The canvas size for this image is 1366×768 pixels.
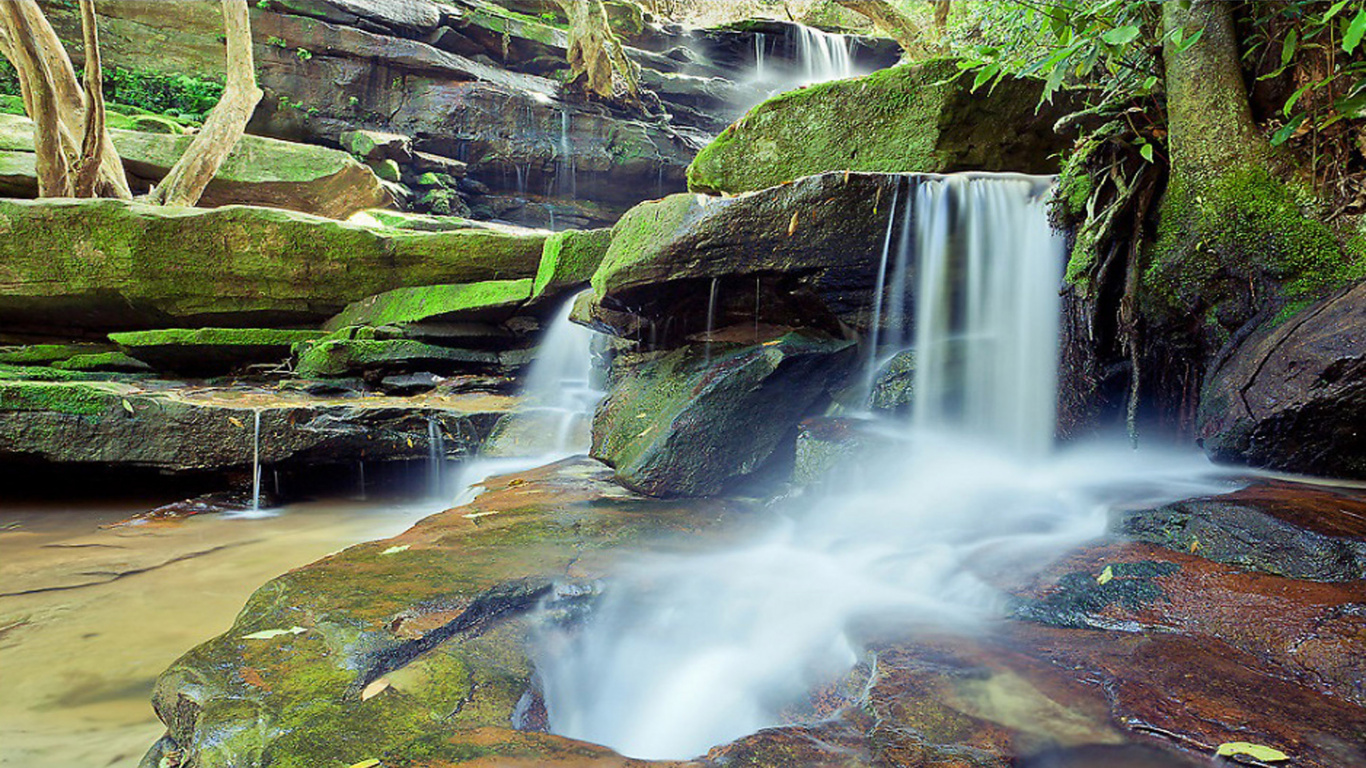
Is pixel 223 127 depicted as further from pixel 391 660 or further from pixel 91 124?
pixel 391 660

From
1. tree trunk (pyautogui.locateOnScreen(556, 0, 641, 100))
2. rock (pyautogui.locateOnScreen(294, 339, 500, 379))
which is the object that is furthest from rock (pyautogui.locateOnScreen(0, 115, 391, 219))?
tree trunk (pyautogui.locateOnScreen(556, 0, 641, 100))

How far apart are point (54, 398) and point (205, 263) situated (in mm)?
3273

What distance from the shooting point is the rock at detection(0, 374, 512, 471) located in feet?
17.5

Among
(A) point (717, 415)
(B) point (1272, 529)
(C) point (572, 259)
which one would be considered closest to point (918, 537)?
(B) point (1272, 529)

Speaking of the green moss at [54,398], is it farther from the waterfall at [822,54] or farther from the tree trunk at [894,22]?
the waterfall at [822,54]

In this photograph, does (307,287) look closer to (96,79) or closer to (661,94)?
(96,79)

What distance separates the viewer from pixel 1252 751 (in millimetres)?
1569

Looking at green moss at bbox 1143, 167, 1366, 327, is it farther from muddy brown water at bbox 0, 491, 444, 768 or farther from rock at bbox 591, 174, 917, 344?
muddy brown water at bbox 0, 491, 444, 768

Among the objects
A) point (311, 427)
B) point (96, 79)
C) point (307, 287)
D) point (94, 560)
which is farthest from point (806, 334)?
point (96, 79)

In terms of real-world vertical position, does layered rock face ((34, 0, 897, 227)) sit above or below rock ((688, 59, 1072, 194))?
above

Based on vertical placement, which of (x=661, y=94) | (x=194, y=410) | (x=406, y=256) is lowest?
(x=194, y=410)

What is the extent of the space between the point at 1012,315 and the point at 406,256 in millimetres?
7129

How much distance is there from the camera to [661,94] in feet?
63.9

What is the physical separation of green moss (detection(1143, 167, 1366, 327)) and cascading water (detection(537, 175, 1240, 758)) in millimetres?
661
